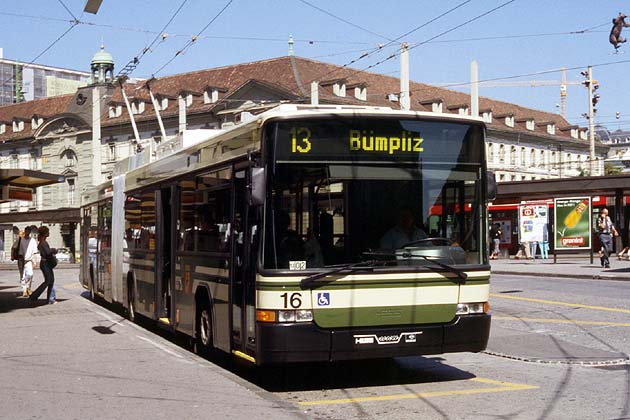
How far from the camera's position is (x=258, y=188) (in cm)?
903

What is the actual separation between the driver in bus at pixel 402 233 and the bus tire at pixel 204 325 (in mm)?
2791

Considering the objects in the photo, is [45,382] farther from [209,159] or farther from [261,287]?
[209,159]

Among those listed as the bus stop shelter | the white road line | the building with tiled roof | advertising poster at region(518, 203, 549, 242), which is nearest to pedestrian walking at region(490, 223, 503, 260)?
the bus stop shelter

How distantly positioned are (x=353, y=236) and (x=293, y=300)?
2.74 feet

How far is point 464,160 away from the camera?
9.88 metres

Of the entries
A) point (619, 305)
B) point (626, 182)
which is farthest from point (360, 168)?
point (626, 182)

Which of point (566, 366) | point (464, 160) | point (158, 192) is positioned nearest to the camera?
point (464, 160)

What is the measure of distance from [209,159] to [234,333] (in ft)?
7.36

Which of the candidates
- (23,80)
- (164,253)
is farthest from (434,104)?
(23,80)

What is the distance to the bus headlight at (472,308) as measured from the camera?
9727 millimetres

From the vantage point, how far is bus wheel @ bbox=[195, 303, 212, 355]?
37.6 feet

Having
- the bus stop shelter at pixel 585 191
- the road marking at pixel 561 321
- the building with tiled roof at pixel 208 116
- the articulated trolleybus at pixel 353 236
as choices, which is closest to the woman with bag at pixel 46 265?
the road marking at pixel 561 321

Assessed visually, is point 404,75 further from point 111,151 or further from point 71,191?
point 71,191

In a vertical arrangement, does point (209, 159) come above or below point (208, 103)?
below
